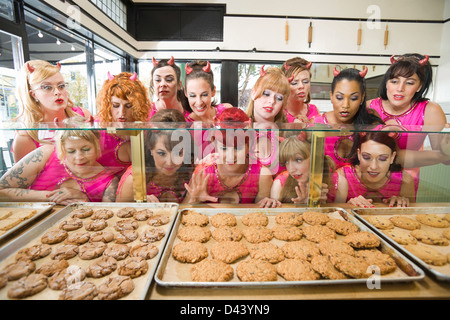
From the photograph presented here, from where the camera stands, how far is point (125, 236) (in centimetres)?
118

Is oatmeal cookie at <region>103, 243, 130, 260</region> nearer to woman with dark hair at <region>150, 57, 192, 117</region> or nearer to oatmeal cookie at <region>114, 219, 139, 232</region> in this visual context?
oatmeal cookie at <region>114, 219, 139, 232</region>

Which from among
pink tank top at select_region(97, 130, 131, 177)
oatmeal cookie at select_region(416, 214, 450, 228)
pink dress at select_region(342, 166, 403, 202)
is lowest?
oatmeal cookie at select_region(416, 214, 450, 228)

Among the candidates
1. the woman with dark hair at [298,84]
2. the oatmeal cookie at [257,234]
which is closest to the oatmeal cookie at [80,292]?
the oatmeal cookie at [257,234]

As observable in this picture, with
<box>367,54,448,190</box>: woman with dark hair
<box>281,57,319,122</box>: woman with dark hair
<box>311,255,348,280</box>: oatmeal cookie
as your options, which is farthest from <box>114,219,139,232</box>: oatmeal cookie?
<box>367,54,448,190</box>: woman with dark hair

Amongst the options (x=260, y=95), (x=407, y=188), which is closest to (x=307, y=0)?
(x=260, y=95)

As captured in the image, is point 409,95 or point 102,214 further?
point 409,95

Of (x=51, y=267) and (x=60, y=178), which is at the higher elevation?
(x=60, y=178)

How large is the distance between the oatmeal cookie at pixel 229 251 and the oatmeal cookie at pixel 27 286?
661 mm

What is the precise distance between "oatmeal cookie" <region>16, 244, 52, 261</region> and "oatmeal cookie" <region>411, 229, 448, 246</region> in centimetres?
177

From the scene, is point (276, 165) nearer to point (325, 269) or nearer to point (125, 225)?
point (325, 269)

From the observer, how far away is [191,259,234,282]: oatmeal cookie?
2.98 ft

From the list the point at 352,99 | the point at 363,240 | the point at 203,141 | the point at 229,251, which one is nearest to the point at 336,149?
the point at 363,240

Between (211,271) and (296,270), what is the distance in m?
0.34

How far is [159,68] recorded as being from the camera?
2.41m
